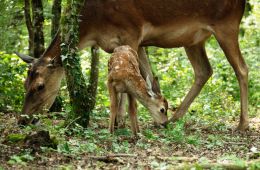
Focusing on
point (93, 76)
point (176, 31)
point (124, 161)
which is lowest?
point (124, 161)

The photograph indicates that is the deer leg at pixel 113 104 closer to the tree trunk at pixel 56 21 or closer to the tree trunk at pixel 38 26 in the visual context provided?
the tree trunk at pixel 56 21

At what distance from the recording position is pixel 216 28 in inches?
408

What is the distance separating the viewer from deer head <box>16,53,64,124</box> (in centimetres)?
953

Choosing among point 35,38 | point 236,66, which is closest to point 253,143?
point 236,66

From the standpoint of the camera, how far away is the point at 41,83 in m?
9.60

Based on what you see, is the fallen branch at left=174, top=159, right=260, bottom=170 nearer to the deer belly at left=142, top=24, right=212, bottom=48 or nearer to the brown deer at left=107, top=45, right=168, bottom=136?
the brown deer at left=107, top=45, right=168, bottom=136

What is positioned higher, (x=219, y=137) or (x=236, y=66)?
(x=236, y=66)

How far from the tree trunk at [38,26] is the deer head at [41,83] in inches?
40.8

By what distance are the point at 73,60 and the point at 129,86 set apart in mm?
899

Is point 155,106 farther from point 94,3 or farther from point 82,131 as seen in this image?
point 94,3

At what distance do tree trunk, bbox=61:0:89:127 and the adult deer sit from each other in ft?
3.54

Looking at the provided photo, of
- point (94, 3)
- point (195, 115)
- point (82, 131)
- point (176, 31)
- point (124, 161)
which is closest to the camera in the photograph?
point (124, 161)

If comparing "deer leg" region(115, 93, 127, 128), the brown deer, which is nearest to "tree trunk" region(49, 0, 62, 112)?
"deer leg" region(115, 93, 127, 128)

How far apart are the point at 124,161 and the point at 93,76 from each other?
4.67 m
